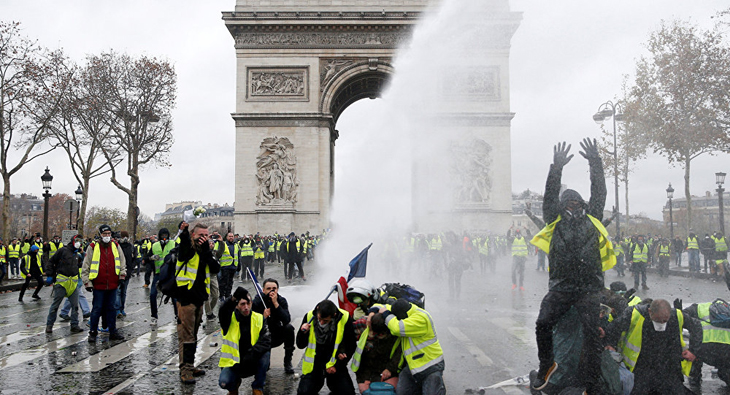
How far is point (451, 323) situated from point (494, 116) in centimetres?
2214

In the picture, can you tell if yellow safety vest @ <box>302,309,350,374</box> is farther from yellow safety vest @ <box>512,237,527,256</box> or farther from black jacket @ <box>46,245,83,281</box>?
yellow safety vest @ <box>512,237,527,256</box>

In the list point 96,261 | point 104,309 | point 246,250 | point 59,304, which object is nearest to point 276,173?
point 246,250

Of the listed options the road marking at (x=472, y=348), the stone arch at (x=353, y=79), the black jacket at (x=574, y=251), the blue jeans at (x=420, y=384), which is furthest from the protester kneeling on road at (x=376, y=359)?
the stone arch at (x=353, y=79)

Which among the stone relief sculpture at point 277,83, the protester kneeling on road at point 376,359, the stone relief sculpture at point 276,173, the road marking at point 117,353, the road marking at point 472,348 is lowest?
the road marking at point 117,353

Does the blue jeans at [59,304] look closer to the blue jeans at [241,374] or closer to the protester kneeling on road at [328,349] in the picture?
the blue jeans at [241,374]

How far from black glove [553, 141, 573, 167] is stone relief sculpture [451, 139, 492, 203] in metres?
23.3

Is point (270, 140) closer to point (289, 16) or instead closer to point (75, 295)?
point (289, 16)

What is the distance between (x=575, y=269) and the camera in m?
4.78

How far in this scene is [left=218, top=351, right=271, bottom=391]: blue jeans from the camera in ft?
16.1

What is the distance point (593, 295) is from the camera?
477 cm

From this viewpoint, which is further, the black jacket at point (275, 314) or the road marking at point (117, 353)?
the road marking at point (117, 353)

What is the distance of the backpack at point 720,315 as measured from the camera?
5.20 meters

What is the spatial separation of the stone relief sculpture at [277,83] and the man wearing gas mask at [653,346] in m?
27.2

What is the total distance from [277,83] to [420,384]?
91.3 ft
